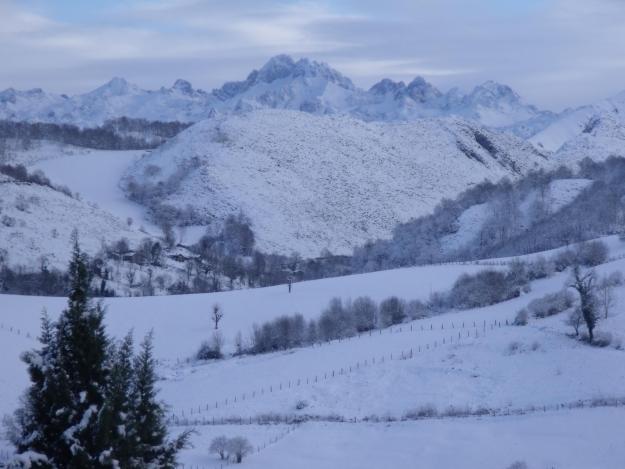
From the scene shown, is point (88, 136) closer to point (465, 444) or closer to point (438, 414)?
point (438, 414)

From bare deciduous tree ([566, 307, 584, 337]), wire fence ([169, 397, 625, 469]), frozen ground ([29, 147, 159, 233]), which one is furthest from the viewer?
frozen ground ([29, 147, 159, 233])

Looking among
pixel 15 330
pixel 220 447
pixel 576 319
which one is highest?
pixel 576 319

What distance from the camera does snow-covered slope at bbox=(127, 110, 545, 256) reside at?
3595 inches

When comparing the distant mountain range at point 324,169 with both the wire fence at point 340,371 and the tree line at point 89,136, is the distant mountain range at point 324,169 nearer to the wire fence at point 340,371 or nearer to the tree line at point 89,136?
the tree line at point 89,136

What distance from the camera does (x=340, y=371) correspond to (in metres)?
32.8

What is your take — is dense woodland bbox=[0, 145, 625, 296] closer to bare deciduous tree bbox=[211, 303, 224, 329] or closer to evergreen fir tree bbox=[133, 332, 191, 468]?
bare deciduous tree bbox=[211, 303, 224, 329]

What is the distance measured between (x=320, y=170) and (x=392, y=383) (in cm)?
7784

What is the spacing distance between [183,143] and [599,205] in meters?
61.3

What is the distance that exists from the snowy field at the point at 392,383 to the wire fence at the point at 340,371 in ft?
0.31

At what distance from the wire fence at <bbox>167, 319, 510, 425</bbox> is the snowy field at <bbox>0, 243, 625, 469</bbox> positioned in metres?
0.09

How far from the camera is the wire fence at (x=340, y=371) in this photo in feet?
99.3

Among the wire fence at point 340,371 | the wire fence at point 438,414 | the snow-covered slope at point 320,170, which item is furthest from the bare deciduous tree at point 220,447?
the snow-covered slope at point 320,170

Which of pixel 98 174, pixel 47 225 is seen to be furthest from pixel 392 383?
pixel 98 174

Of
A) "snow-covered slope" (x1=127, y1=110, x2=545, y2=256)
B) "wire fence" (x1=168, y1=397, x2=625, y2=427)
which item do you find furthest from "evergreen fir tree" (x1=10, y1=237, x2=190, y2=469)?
"snow-covered slope" (x1=127, y1=110, x2=545, y2=256)
